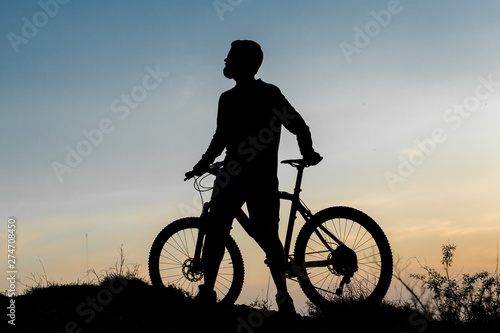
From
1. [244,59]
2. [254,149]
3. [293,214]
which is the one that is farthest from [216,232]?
[244,59]

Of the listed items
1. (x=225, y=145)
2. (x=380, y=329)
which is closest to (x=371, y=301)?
(x=380, y=329)

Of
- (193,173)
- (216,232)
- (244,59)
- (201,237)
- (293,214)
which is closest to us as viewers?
(244,59)

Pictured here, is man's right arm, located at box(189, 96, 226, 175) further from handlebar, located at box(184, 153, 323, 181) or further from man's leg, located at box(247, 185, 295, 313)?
man's leg, located at box(247, 185, 295, 313)

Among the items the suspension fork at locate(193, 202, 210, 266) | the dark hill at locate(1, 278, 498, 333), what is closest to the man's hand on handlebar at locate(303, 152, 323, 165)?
the suspension fork at locate(193, 202, 210, 266)

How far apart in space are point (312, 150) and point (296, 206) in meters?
0.68

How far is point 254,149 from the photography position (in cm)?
584

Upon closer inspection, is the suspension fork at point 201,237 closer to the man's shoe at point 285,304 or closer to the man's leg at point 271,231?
the man's leg at point 271,231

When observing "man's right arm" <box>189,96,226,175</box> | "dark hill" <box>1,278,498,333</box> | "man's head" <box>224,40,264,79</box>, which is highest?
"man's head" <box>224,40,264,79</box>

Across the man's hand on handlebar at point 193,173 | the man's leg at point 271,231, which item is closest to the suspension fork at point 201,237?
the man's hand on handlebar at point 193,173

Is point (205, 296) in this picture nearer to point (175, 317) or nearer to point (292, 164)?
point (175, 317)

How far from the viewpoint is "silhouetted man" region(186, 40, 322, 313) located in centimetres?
586

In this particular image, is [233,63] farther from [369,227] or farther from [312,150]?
[369,227]

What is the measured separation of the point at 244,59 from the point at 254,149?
90 centimetres

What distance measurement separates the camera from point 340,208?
20.8 feet
